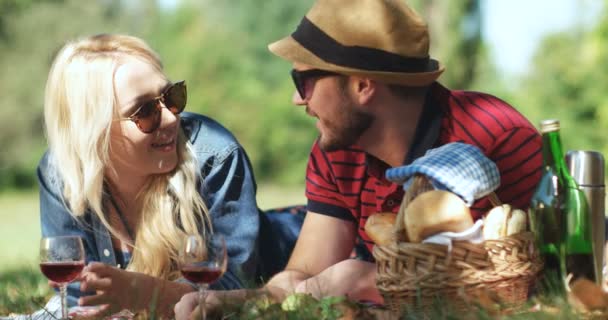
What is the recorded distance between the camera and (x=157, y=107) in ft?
12.6

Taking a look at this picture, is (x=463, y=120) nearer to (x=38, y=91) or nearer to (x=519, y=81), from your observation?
(x=519, y=81)

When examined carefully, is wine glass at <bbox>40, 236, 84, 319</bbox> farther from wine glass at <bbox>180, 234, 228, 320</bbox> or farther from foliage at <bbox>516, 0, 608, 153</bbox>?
foliage at <bbox>516, 0, 608, 153</bbox>

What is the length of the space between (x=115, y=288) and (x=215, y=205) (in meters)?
0.85

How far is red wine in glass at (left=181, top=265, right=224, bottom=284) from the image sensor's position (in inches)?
109

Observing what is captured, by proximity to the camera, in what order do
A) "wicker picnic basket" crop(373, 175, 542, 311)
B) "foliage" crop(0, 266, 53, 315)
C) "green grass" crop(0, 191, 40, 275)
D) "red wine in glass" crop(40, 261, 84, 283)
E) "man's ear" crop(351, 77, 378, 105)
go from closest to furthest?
"wicker picnic basket" crop(373, 175, 542, 311) < "red wine in glass" crop(40, 261, 84, 283) < "man's ear" crop(351, 77, 378, 105) < "foliage" crop(0, 266, 53, 315) < "green grass" crop(0, 191, 40, 275)

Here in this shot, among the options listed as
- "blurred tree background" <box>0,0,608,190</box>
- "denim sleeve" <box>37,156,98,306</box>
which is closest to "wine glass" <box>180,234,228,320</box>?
"denim sleeve" <box>37,156,98,306</box>

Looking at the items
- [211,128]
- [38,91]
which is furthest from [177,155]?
[38,91]

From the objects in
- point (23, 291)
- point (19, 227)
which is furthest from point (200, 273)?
point (19, 227)

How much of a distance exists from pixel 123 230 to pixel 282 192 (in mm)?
15099

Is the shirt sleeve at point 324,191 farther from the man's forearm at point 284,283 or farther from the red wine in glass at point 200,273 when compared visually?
the red wine in glass at point 200,273

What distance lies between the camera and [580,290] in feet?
8.73

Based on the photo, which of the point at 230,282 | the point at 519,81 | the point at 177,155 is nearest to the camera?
the point at 230,282

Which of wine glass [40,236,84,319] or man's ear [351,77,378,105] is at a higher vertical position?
man's ear [351,77,378,105]

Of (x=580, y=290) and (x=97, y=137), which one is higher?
(x=97, y=137)
